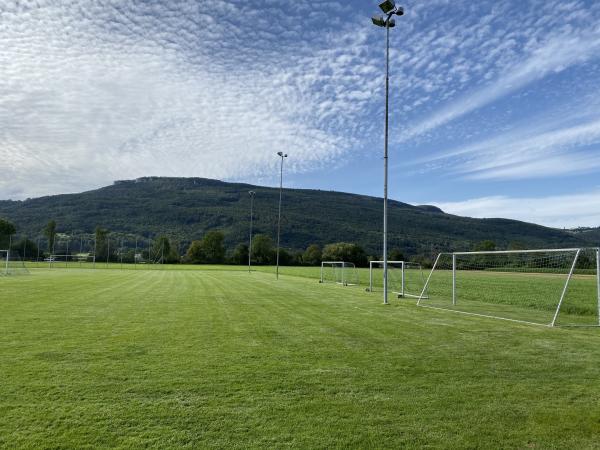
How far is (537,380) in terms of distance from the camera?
6.52 meters

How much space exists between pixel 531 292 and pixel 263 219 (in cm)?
13013

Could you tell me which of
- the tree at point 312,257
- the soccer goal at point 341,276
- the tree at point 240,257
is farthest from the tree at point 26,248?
the soccer goal at point 341,276

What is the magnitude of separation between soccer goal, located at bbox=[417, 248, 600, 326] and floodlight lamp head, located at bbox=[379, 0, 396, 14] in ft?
30.7

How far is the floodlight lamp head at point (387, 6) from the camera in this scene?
17219 mm

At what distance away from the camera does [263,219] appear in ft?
494

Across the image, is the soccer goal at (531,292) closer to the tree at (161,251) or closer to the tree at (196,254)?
the tree at (196,254)

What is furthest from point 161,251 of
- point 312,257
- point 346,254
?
point 346,254

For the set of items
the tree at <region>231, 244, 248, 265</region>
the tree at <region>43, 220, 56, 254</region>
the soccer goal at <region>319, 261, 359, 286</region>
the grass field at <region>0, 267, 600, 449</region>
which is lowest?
the grass field at <region>0, 267, 600, 449</region>

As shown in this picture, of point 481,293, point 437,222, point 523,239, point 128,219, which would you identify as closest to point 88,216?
point 128,219

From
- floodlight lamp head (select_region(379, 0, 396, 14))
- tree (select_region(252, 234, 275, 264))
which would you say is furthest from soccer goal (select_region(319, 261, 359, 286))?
tree (select_region(252, 234, 275, 264))

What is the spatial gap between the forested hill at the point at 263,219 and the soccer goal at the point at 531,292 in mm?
88506

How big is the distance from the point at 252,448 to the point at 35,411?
96.5 inches

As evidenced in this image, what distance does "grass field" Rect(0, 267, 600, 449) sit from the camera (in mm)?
4484

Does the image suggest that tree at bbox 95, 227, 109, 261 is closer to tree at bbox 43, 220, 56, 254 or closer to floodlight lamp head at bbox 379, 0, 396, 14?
tree at bbox 43, 220, 56, 254
